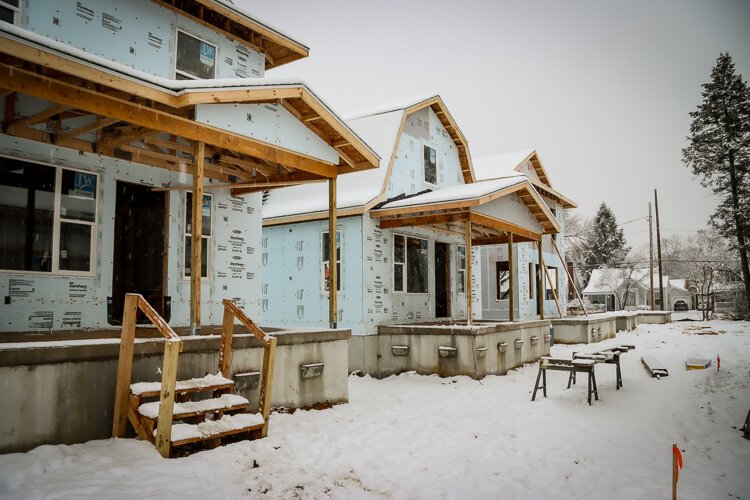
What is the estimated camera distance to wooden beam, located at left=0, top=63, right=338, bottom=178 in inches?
214

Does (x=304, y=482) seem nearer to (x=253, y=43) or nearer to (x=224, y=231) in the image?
(x=224, y=231)

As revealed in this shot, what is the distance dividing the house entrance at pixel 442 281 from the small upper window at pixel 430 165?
81.5 inches

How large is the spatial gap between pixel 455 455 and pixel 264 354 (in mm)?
2689

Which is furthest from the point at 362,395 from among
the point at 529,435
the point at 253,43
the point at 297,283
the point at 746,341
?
the point at 746,341

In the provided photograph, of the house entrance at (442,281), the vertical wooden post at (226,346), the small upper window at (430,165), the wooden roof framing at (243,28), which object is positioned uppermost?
the wooden roof framing at (243,28)

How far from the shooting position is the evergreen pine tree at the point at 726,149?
1102 inches

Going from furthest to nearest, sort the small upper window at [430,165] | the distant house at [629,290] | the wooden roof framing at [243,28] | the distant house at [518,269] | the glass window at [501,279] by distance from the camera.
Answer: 1. the distant house at [629,290]
2. the glass window at [501,279]
3. the distant house at [518,269]
4. the small upper window at [430,165]
5. the wooden roof framing at [243,28]

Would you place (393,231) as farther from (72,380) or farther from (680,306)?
(680,306)

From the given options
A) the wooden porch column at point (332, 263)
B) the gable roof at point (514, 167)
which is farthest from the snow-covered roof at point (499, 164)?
the wooden porch column at point (332, 263)

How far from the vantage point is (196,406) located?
17.9ft

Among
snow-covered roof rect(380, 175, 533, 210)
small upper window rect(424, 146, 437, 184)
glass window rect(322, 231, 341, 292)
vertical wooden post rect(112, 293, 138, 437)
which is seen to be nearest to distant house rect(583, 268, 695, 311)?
small upper window rect(424, 146, 437, 184)

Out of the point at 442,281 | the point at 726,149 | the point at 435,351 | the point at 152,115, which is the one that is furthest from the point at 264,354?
the point at 726,149

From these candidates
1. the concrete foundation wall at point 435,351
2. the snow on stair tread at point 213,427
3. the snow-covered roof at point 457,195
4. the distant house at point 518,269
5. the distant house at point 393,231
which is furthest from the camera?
the distant house at point 518,269

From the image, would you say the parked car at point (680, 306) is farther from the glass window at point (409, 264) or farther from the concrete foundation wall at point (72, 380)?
the concrete foundation wall at point (72, 380)
